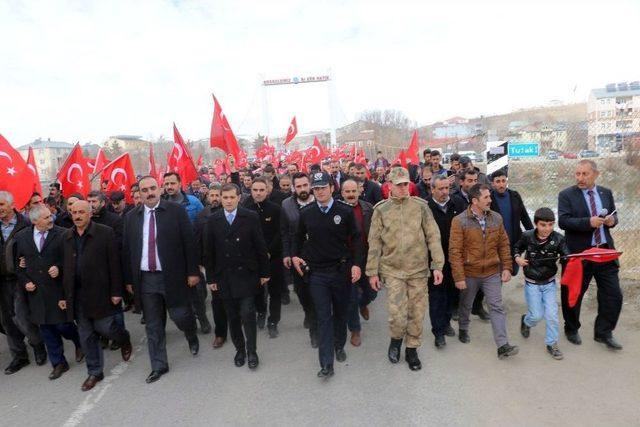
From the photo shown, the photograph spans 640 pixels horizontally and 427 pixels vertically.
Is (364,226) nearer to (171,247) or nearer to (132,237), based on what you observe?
(171,247)

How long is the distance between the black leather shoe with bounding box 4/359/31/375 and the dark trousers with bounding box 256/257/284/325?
2638 millimetres

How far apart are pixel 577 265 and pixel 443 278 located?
1.26 m

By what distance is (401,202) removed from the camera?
165 inches

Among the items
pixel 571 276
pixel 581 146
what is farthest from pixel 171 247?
pixel 581 146

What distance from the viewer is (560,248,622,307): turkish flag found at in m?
4.29

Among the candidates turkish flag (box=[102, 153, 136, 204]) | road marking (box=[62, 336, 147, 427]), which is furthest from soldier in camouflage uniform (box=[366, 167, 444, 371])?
turkish flag (box=[102, 153, 136, 204])

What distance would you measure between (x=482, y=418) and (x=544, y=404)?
0.55 metres

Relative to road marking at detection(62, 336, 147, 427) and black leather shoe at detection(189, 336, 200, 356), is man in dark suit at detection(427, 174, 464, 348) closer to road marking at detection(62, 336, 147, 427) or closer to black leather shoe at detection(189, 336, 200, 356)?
black leather shoe at detection(189, 336, 200, 356)

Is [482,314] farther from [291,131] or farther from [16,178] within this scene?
[291,131]

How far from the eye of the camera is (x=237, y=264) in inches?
176

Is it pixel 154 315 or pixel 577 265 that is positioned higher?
pixel 577 265

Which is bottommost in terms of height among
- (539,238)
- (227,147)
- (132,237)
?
(539,238)

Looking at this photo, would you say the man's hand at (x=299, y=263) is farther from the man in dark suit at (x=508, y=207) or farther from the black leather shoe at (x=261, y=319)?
the man in dark suit at (x=508, y=207)

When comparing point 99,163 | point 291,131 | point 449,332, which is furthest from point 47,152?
point 449,332
